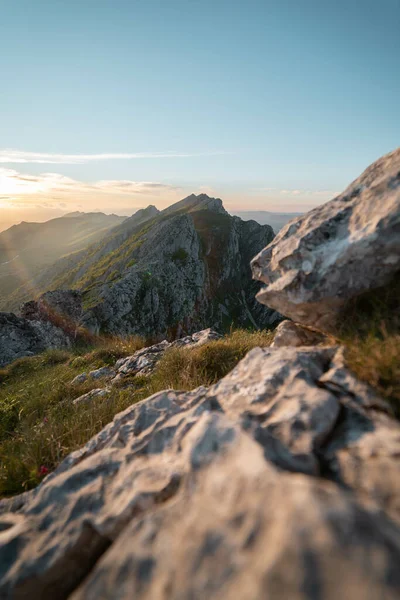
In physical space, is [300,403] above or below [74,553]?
above

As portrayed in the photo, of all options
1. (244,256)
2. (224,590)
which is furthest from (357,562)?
(244,256)

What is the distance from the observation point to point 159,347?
482 inches

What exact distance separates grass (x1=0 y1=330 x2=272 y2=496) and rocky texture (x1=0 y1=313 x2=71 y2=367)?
5698 mm

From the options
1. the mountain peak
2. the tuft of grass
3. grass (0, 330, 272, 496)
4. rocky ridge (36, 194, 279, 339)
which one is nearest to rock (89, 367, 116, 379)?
grass (0, 330, 272, 496)

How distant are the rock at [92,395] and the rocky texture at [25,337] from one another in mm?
12419

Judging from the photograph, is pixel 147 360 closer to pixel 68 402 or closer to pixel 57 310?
pixel 68 402

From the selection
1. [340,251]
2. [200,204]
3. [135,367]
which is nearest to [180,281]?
[135,367]

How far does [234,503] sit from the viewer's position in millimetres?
2326

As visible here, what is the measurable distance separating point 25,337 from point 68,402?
14629 mm

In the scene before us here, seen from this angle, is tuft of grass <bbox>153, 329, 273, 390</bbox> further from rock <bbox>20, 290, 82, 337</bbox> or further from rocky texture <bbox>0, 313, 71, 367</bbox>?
rock <bbox>20, 290, 82, 337</bbox>

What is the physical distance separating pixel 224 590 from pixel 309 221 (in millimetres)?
5063

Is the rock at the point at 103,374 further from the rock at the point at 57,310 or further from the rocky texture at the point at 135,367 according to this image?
the rock at the point at 57,310

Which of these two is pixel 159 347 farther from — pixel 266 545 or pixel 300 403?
pixel 266 545

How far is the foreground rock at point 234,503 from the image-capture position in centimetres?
179
